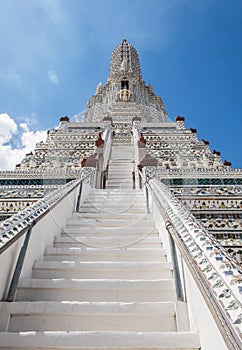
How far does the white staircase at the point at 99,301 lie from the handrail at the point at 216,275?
0.48 meters

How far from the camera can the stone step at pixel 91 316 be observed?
5.51ft

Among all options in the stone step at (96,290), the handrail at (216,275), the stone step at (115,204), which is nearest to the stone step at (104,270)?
the stone step at (96,290)

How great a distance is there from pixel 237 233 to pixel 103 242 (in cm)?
201

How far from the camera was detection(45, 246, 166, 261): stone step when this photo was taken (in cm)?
254

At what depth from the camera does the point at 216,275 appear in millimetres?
1190

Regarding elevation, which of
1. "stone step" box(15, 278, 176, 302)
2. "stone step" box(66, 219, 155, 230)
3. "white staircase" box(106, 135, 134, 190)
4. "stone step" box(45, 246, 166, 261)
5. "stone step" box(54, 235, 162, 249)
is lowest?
"stone step" box(15, 278, 176, 302)

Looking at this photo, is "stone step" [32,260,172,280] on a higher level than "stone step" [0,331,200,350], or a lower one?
higher

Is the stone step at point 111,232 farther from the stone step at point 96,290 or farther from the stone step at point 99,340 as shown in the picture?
the stone step at point 99,340

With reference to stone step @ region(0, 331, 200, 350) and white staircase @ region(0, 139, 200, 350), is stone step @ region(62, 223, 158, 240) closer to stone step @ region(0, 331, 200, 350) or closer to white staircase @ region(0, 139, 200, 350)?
white staircase @ region(0, 139, 200, 350)

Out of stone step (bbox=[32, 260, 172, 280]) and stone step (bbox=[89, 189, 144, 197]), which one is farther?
stone step (bbox=[89, 189, 144, 197])

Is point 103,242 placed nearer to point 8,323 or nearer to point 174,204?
point 174,204

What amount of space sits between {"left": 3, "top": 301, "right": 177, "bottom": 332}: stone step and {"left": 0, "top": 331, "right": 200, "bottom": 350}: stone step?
0.15 metres

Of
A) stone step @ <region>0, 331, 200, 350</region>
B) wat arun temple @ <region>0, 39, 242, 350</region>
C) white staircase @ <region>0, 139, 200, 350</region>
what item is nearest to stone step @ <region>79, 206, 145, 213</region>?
wat arun temple @ <region>0, 39, 242, 350</region>

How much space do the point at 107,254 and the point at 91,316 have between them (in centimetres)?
84
